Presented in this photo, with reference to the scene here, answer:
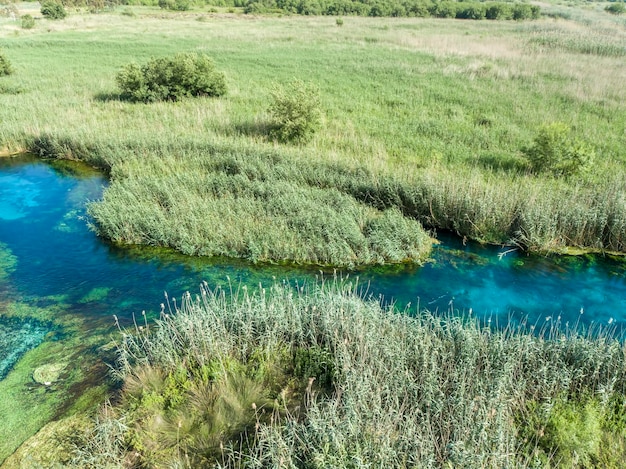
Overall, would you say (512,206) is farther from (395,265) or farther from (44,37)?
(44,37)

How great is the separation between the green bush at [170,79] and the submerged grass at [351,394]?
17798 millimetres

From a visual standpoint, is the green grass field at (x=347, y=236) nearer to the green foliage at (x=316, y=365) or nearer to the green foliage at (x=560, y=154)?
the green foliage at (x=316, y=365)

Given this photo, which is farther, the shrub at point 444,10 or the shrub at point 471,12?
the shrub at point 444,10

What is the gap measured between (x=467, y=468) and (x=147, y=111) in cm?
A: 2055

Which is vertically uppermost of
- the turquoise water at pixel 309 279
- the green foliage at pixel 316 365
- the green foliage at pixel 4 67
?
the green foliage at pixel 4 67

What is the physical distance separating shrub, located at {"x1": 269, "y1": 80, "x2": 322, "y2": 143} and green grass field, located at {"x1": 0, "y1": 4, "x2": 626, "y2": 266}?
2.31 ft

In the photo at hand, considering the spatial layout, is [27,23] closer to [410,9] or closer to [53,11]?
[53,11]

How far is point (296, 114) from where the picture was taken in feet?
54.7

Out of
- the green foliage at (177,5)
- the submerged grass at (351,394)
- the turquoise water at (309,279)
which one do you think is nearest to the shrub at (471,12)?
the green foliage at (177,5)

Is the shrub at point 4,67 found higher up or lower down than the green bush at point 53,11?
lower down

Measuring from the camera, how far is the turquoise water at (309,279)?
9555mm

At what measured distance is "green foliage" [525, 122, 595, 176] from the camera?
13711mm

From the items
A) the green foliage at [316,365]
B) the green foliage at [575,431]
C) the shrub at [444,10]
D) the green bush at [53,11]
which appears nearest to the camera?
the green foliage at [575,431]

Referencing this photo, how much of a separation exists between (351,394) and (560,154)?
39.1ft
